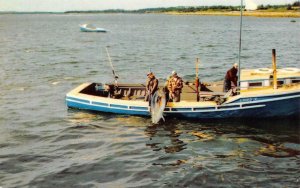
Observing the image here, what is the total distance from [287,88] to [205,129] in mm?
4320

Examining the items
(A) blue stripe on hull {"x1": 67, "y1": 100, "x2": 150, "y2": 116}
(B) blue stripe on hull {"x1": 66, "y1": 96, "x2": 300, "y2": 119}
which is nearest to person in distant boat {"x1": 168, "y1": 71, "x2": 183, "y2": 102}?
(B) blue stripe on hull {"x1": 66, "y1": 96, "x2": 300, "y2": 119}

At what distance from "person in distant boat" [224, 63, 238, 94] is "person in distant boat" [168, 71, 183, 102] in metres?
2.37

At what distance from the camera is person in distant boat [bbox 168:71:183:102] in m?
20.6

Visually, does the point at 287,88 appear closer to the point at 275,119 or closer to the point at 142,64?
the point at 275,119

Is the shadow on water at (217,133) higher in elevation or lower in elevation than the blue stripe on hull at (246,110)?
lower

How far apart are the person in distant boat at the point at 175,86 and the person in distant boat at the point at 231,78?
2368mm

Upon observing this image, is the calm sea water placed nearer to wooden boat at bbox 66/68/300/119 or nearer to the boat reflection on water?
the boat reflection on water

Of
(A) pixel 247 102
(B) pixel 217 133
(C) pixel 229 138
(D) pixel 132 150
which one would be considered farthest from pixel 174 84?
(D) pixel 132 150

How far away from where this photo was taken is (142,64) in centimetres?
4762

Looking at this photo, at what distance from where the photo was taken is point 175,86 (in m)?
20.7

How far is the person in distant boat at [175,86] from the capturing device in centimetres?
2064

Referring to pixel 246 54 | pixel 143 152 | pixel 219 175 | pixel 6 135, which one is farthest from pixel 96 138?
pixel 246 54

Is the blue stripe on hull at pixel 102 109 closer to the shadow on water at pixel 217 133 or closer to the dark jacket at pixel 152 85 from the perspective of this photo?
the shadow on water at pixel 217 133

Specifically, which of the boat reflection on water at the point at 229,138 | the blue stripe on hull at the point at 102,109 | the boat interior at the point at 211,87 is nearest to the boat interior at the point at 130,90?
the boat interior at the point at 211,87
